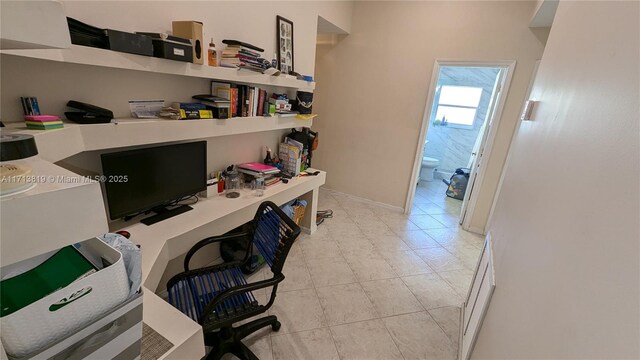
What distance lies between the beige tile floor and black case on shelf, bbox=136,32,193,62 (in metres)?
1.81

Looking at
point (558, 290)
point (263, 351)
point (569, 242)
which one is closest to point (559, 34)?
point (569, 242)

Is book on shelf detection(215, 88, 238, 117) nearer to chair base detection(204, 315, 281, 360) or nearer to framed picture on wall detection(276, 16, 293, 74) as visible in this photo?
framed picture on wall detection(276, 16, 293, 74)

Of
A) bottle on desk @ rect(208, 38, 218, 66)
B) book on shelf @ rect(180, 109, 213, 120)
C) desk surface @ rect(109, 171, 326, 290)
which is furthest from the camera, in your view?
bottle on desk @ rect(208, 38, 218, 66)

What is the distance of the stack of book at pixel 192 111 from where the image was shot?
1741mm

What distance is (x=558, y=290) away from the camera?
0.70 m

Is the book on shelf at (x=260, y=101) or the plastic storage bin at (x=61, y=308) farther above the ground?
the book on shelf at (x=260, y=101)

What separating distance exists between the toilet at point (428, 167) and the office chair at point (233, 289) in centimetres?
461

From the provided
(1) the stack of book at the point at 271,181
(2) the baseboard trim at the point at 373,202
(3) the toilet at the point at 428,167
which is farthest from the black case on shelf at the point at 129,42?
(3) the toilet at the point at 428,167

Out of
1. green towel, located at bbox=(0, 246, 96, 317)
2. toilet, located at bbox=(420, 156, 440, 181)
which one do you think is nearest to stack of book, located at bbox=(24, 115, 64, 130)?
green towel, located at bbox=(0, 246, 96, 317)

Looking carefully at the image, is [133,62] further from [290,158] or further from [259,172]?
[290,158]

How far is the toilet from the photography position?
5.49 m

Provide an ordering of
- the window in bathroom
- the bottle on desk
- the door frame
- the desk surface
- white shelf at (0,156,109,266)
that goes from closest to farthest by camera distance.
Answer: white shelf at (0,156,109,266), the desk surface, the bottle on desk, the door frame, the window in bathroom

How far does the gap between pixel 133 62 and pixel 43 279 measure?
4.30 feet

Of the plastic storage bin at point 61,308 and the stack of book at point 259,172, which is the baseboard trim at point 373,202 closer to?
Result: the stack of book at point 259,172
